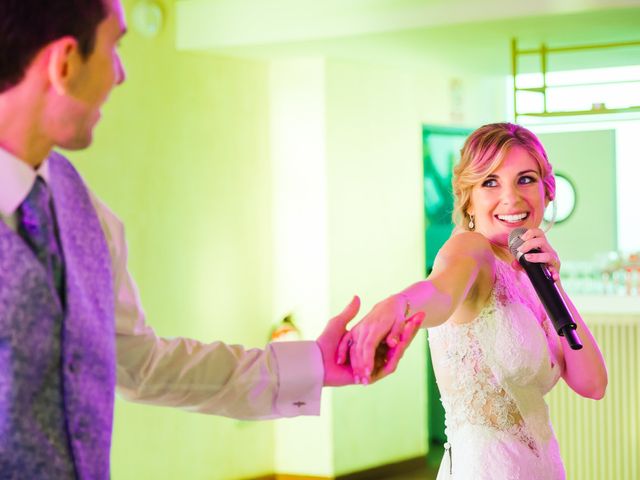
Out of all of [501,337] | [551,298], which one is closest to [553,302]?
[551,298]

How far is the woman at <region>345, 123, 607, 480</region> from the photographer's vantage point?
2.44 meters

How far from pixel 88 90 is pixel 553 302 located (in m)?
1.19

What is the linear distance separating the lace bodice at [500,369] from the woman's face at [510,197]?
0.13m

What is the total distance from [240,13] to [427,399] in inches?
134

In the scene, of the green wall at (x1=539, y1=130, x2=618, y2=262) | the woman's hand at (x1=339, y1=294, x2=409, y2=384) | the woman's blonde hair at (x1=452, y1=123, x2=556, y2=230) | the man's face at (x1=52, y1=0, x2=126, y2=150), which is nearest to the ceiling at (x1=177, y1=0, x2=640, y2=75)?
the green wall at (x1=539, y1=130, x2=618, y2=262)

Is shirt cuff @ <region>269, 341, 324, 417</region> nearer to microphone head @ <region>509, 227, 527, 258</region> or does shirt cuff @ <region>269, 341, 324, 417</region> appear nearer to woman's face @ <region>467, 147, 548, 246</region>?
microphone head @ <region>509, 227, 527, 258</region>

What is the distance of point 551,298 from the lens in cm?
220

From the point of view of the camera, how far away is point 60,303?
4.54ft

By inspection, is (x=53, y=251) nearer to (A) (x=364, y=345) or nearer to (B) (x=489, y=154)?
(A) (x=364, y=345)

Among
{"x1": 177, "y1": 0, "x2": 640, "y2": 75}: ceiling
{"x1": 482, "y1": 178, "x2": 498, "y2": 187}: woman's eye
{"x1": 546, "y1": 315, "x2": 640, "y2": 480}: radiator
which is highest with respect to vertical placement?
{"x1": 177, "y1": 0, "x2": 640, "y2": 75}: ceiling

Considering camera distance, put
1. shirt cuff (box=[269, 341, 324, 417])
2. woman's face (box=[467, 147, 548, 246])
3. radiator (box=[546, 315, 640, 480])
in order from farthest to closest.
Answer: radiator (box=[546, 315, 640, 480]), woman's face (box=[467, 147, 548, 246]), shirt cuff (box=[269, 341, 324, 417])

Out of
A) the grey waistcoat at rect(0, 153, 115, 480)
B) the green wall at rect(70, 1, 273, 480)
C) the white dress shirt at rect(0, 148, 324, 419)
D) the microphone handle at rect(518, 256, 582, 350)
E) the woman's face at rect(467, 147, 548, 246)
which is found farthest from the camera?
the green wall at rect(70, 1, 273, 480)

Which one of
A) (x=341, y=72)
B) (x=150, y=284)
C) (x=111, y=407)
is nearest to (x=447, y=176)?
(x=341, y=72)

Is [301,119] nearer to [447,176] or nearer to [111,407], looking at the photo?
[447,176]
